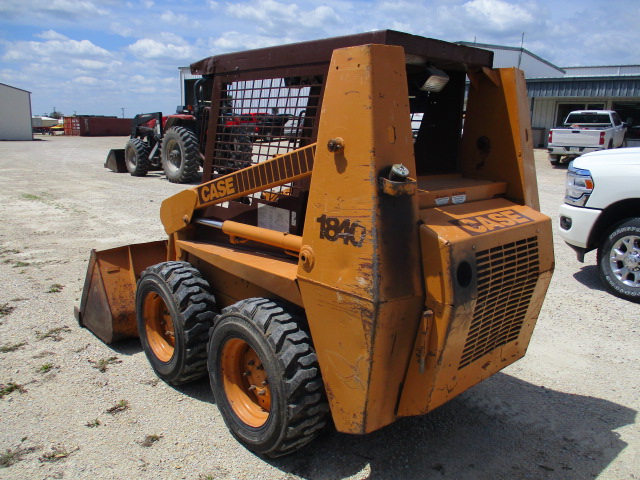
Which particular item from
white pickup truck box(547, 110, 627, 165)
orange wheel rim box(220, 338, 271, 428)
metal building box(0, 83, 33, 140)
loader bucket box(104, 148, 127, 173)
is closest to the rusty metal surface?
orange wheel rim box(220, 338, 271, 428)

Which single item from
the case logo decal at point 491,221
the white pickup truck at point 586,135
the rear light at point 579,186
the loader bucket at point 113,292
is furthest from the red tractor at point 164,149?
the white pickup truck at point 586,135

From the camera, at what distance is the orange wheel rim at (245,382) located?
317 centimetres

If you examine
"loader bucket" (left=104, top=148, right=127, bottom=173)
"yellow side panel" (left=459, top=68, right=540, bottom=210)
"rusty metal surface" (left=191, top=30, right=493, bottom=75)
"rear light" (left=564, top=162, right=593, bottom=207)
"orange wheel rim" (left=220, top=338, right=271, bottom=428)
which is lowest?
"orange wheel rim" (left=220, top=338, right=271, bottom=428)

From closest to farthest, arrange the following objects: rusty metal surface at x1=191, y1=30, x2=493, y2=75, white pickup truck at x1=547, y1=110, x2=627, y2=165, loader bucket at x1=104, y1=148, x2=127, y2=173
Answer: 1. rusty metal surface at x1=191, y1=30, x2=493, y2=75
2. loader bucket at x1=104, y1=148, x2=127, y2=173
3. white pickup truck at x1=547, y1=110, x2=627, y2=165

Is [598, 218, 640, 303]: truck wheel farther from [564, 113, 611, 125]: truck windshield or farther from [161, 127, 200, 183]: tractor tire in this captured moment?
[564, 113, 611, 125]: truck windshield

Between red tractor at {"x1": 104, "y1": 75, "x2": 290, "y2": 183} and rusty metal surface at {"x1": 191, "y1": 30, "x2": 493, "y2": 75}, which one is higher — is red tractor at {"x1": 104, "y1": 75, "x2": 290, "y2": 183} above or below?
below

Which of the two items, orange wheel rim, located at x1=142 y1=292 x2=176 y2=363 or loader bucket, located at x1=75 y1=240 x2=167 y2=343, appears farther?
loader bucket, located at x1=75 y1=240 x2=167 y2=343

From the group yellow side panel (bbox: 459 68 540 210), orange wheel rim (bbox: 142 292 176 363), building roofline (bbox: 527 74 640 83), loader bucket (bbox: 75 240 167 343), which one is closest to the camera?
yellow side panel (bbox: 459 68 540 210)

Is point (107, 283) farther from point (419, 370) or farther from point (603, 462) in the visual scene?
point (603, 462)

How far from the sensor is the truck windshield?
63.9 feet

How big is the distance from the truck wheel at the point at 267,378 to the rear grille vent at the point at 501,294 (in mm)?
824

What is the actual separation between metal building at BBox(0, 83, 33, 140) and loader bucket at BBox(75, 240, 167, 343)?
38.3 m

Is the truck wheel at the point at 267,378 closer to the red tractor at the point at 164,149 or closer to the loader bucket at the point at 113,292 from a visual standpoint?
the loader bucket at the point at 113,292

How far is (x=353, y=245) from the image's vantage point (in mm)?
2484
